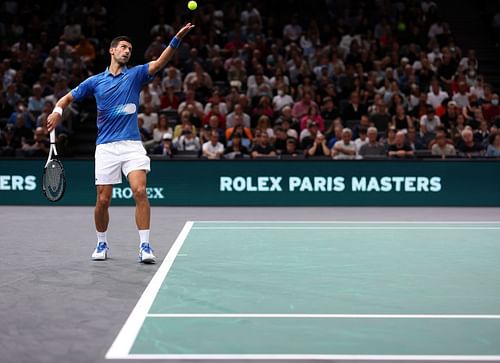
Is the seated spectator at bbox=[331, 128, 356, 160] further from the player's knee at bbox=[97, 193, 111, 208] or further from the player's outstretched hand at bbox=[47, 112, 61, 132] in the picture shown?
the player's outstretched hand at bbox=[47, 112, 61, 132]

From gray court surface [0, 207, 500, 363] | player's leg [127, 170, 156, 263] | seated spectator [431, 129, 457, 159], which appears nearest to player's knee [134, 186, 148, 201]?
player's leg [127, 170, 156, 263]

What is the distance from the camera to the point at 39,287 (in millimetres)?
6234

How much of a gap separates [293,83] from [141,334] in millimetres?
13483

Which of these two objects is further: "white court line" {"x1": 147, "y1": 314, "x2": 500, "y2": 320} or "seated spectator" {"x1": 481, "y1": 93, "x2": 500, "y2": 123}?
"seated spectator" {"x1": 481, "y1": 93, "x2": 500, "y2": 123}

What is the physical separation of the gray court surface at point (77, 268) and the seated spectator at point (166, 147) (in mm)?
1328

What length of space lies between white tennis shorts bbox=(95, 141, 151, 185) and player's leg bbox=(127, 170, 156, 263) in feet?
0.25

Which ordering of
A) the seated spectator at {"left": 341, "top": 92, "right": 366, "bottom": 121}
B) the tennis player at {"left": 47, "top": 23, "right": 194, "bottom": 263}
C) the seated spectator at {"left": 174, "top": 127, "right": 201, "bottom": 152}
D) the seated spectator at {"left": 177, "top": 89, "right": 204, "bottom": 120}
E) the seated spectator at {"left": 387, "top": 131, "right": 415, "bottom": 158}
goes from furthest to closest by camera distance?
the seated spectator at {"left": 341, "top": 92, "right": 366, "bottom": 121}
the seated spectator at {"left": 177, "top": 89, "right": 204, "bottom": 120}
the seated spectator at {"left": 174, "top": 127, "right": 201, "bottom": 152}
the seated spectator at {"left": 387, "top": 131, "right": 415, "bottom": 158}
the tennis player at {"left": 47, "top": 23, "right": 194, "bottom": 263}

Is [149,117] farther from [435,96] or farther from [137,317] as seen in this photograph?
[137,317]

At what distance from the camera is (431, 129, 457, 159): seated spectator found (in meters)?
14.3

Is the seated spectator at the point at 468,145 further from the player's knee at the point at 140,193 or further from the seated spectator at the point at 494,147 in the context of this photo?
the player's knee at the point at 140,193

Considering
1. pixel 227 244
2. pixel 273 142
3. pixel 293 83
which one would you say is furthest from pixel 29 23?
pixel 227 244

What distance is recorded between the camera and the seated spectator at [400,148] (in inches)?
560

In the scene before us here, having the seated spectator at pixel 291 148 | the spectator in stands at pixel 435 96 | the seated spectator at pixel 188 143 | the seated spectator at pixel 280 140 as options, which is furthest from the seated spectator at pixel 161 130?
the spectator in stands at pixel 435 96

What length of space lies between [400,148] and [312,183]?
1.79 meters
